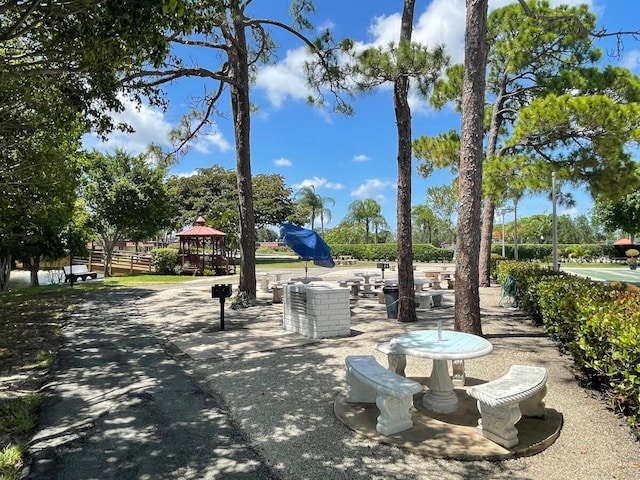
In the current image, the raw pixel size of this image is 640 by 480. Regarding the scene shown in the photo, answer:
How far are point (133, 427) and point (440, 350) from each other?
277 cm

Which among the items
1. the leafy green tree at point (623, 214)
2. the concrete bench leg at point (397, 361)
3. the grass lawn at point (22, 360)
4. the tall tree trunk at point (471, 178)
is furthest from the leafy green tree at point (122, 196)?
the leafy green tree at point (623, 214)

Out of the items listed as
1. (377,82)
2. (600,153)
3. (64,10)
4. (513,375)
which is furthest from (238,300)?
(600,153)

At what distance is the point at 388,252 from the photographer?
42.8 metres

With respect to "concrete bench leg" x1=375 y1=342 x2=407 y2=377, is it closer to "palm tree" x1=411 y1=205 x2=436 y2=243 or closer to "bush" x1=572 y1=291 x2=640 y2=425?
"bush" x1=572 y1=291 x2=640 y2=425

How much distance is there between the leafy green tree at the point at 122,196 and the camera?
23.6 m

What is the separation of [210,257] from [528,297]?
20.9 metres

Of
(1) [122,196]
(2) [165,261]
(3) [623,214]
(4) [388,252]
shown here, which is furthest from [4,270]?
(3) [623,214]

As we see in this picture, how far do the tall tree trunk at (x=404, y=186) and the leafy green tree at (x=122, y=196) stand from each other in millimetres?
18681

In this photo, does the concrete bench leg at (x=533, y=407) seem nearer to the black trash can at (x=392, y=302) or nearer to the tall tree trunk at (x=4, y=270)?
the black trash can at (x=392, y=302)

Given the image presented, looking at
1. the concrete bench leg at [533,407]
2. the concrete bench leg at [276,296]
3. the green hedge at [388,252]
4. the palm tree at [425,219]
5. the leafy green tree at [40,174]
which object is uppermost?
the palm tree at [425,219]

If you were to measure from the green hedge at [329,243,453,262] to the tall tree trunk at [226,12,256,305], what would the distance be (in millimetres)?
31186

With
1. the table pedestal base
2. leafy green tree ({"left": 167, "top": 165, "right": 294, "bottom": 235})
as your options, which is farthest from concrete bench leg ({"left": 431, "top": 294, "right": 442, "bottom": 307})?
leafy green tree ({"left": 167, "top": 165, "right": 294, "bottom": 235})

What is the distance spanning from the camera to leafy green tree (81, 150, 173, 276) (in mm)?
23578

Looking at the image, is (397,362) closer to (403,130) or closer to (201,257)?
(403,130)
